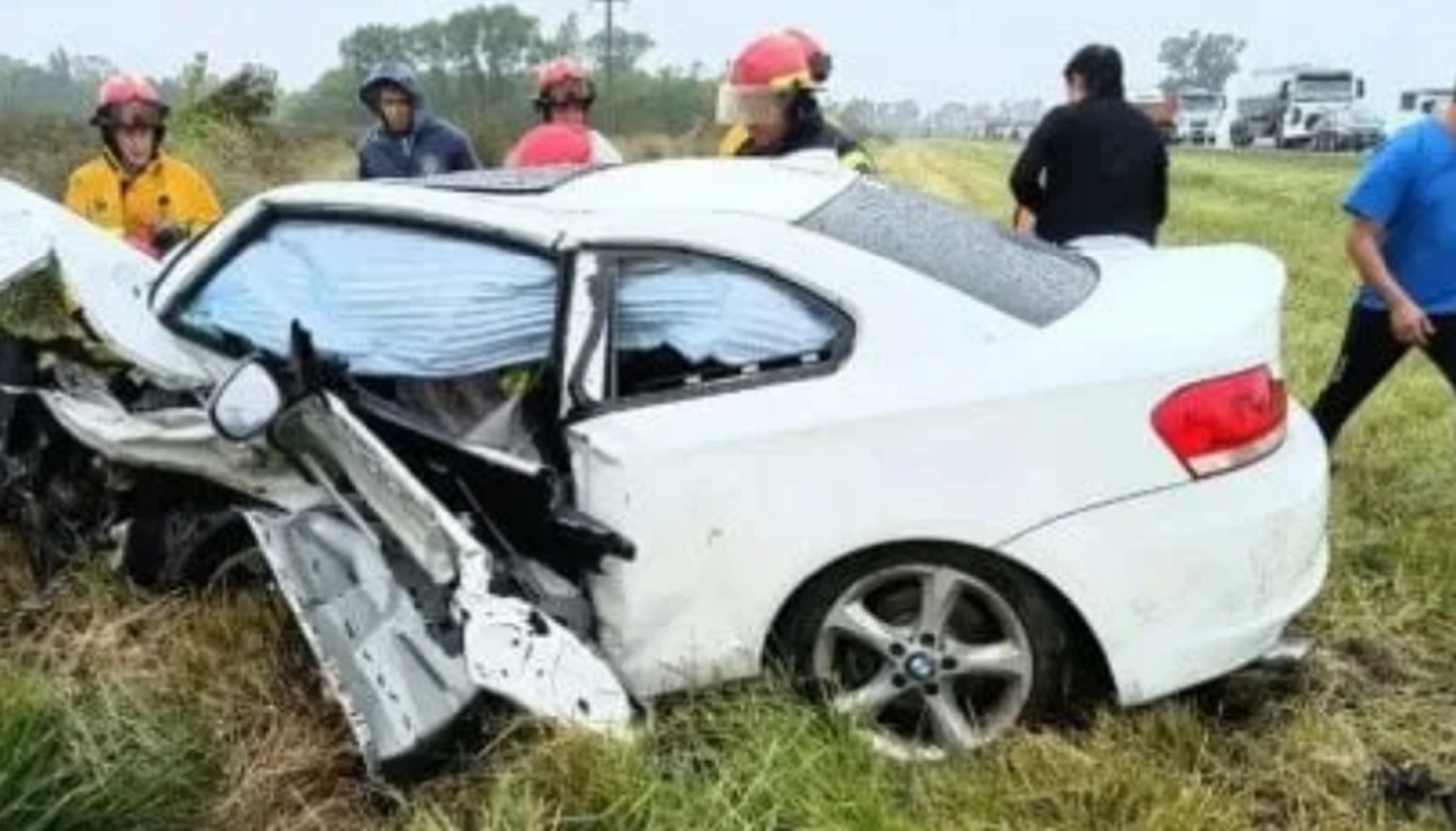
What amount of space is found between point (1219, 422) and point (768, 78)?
8.16 feet

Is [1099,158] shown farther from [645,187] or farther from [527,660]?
[527,660]

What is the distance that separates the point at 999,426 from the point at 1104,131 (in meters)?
2.93

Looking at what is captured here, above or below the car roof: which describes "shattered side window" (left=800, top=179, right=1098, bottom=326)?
below

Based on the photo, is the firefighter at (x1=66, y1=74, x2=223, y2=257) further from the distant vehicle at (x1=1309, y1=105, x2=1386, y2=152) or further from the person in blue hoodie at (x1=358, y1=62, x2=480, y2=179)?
the distant vehicle at (x1=1309, y1=105, x2=1386, y2=152)

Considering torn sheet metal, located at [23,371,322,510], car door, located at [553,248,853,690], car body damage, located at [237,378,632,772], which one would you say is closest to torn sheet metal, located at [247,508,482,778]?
car body damage, located at [237,378,632,772]

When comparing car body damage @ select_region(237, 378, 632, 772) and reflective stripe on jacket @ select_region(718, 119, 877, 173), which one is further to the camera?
reflective stripe on jacket @ select_region(718, 119, 877, 173)

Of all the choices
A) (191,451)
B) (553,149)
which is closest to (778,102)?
(553,149)

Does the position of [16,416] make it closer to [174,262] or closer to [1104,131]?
[174,262]

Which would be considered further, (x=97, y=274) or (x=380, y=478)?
(x=97, y=274)

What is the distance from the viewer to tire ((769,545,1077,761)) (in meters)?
3.82

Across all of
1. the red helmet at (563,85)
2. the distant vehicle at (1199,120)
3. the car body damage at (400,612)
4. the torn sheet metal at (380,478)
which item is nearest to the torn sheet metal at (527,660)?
the car body damage at (400,612)

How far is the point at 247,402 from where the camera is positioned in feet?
13.2

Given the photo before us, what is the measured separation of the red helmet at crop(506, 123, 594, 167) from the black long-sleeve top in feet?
4.98

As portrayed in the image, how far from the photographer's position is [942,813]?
3.59 metres
